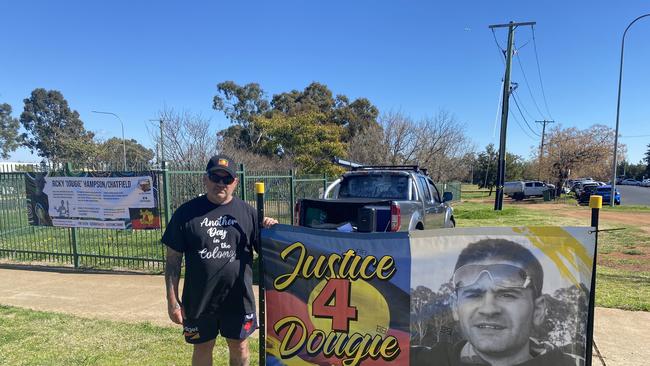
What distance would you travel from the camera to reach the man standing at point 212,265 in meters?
2.81

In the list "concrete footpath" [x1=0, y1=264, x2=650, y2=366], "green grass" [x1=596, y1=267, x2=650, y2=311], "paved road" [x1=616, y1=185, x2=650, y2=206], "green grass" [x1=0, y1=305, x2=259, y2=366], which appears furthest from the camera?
"paved road" [x1=616, y1=185, x2=650, y2=206]

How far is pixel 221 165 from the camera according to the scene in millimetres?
2836

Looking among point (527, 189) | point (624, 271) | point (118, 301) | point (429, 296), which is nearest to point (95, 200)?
point (118, 301)

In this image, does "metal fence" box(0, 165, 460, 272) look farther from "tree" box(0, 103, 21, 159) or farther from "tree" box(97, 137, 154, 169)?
"tree" box(0, 103, 21, 159)

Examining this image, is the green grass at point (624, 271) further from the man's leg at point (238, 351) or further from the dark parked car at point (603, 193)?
the dark parked car at point (603, 193)

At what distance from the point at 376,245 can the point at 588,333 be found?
53.3 inches

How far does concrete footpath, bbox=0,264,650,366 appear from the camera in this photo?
14.0 ft

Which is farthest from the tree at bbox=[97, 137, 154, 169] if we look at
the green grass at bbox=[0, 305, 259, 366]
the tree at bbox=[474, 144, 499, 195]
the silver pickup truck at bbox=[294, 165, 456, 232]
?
the tree at bbox=[474, 144, 499, 195]

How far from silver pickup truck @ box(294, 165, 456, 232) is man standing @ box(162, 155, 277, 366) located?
2.03 metres

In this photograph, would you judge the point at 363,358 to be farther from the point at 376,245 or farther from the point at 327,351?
the point at 376,245

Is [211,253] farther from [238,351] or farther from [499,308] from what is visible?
[499,308]

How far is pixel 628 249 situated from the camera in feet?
32.6

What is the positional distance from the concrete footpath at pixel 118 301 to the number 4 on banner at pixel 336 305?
265cm

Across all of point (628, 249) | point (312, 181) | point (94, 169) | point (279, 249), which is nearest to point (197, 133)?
point (312, 181)
